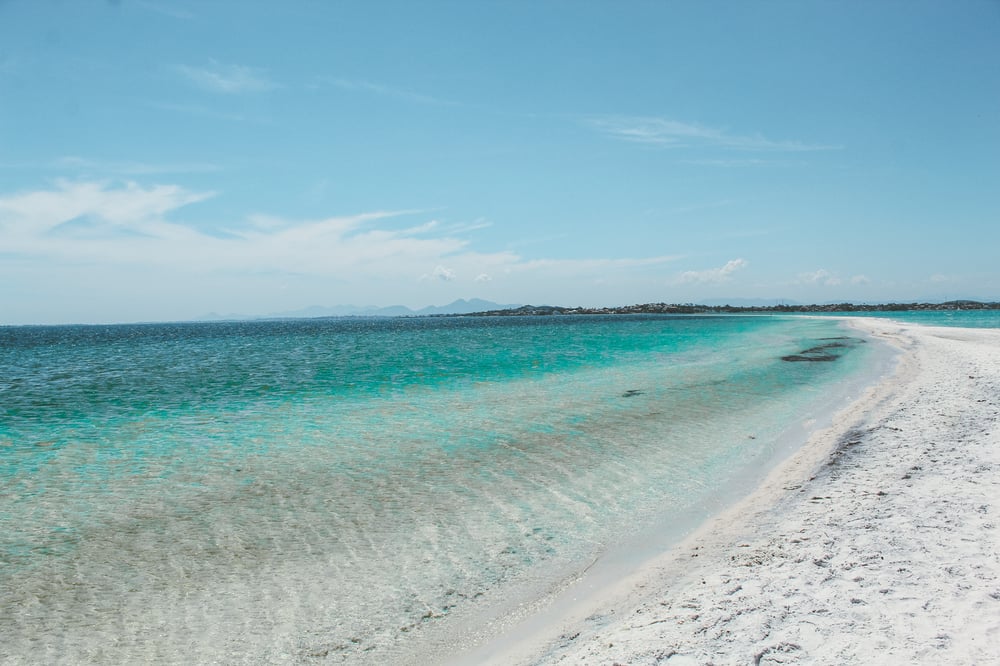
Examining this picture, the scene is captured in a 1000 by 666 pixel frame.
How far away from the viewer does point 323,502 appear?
9531mm

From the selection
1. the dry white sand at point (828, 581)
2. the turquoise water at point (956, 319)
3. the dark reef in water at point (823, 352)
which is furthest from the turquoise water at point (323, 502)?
the turquoise water at point (956, 319)

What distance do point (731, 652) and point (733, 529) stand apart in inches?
148

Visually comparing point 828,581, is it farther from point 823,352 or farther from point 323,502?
point 823,352

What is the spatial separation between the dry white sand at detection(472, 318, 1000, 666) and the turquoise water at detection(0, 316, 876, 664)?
1.17 m

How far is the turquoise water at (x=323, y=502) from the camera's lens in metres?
5.86

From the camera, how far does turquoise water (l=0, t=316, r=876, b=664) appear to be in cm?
586

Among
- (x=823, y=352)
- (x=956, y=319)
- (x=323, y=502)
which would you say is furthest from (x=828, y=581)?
(x=956, y=319)

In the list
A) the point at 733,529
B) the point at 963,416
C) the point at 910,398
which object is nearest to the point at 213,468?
the point at 733,529

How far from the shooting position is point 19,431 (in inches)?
595

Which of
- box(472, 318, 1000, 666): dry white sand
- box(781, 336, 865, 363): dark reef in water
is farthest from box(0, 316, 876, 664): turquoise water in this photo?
box(781, 336, 865, 363): dark reef in water

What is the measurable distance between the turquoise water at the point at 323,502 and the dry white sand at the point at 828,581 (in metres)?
1.17

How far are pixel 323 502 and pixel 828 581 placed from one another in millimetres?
7657

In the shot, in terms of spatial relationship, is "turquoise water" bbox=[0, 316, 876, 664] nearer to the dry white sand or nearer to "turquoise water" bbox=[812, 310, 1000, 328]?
the dry white sand

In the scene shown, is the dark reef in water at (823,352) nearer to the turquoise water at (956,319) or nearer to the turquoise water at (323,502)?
the turquoise water at (323,502)
